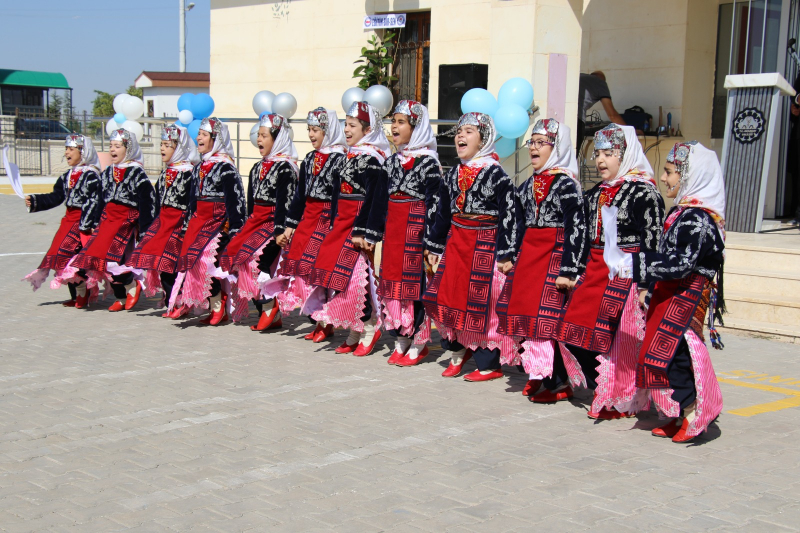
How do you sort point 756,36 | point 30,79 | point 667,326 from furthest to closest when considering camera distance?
point 30,79 < point 756,36 < point 667,326

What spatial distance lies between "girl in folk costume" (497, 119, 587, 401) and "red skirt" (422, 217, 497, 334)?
0.25 meters

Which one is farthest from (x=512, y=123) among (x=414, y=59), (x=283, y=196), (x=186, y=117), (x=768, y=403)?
(x=414, y=59)

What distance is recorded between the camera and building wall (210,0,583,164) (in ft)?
36.6

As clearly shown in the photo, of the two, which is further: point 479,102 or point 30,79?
point 30,79

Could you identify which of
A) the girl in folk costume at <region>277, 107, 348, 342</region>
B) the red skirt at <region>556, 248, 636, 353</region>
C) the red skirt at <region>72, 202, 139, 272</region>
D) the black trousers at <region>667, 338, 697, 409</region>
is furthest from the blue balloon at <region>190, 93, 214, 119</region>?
the black trousers at <region>667, 338, 697, 409</region>

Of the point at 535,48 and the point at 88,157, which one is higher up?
the point at 535,48

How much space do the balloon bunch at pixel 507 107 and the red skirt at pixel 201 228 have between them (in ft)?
9.91

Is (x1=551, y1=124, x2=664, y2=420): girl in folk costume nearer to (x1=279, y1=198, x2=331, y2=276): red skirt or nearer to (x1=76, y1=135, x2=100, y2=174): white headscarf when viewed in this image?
(x1=279, y1=198, x2=331, y2=276): red skirt

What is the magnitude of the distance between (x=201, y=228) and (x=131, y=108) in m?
6.66

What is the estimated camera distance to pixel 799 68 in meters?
11.3

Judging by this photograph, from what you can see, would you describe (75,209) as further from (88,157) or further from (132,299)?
(132,299)

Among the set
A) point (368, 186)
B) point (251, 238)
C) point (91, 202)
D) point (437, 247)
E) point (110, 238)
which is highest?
point (368, 186)

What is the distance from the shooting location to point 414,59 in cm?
1526

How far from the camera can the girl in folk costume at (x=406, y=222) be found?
252 inches
